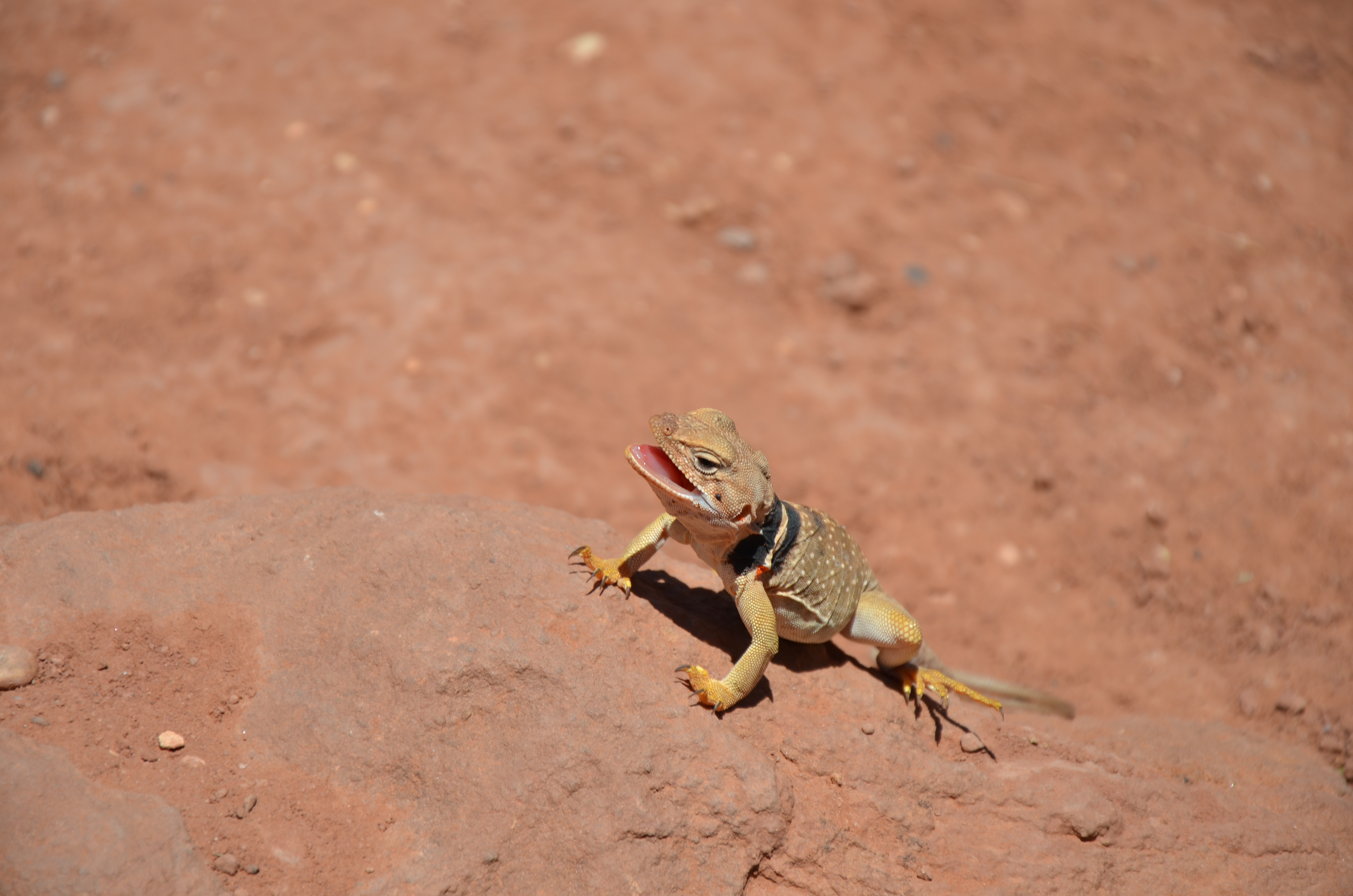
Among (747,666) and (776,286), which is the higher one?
(747,666)

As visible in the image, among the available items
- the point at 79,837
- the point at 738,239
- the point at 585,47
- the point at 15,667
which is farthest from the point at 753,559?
the point at 585,47

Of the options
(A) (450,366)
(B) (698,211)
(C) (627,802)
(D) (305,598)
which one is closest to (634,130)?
(B) (698,211)

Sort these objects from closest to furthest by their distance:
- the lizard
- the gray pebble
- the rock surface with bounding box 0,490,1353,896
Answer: the rock surface with bounding box 0,490,1353,896
the lizard
the gray pebble

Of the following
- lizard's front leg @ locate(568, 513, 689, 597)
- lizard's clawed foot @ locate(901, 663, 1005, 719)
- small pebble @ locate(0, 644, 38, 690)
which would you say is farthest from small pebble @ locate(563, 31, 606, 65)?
small pebble @ locate(0, 644, 38, 690)

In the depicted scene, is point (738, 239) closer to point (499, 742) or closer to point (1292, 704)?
point (1292, 704)

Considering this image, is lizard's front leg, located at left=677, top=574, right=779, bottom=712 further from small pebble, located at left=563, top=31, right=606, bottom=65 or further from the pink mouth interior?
small pebble, located at left=563, top=31, right=606, bottom=65

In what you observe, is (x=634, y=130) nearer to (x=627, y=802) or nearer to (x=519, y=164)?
(x=519, y=164)

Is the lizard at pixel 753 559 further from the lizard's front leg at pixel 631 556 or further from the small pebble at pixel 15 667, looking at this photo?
the small pebble at pixel 15 667
